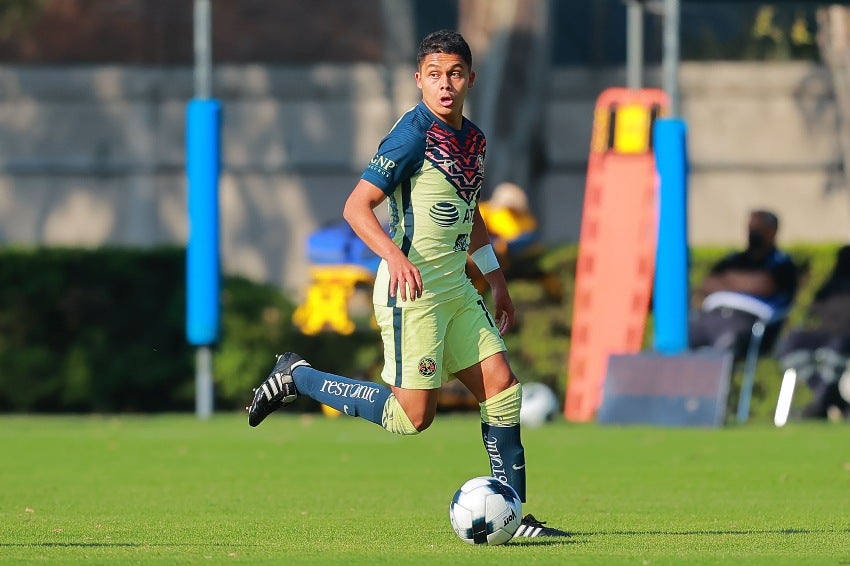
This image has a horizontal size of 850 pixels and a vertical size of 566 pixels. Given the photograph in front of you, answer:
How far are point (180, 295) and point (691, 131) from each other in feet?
32.7

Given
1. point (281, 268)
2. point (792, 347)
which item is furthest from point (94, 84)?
point (792, 347)

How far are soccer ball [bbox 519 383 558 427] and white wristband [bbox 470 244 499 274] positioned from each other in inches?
340

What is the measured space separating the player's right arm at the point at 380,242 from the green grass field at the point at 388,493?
116 cm

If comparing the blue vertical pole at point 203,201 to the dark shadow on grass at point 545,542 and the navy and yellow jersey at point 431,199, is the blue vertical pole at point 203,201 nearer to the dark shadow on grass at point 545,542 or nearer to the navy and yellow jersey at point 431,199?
the navy and yellow jersey at point 431,199

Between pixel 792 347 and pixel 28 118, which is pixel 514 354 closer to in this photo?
pixel 792 347

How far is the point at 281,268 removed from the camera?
93.7 ft

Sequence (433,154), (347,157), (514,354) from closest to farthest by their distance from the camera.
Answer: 1. (433,154)
2. (514,354)
3. (347,157)

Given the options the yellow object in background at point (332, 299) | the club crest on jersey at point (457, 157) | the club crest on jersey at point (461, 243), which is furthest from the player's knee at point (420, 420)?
the yellow object in background at point (332, 299)

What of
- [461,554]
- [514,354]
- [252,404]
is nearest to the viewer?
[461,554]

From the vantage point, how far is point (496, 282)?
374 inches

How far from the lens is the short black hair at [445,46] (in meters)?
8.88

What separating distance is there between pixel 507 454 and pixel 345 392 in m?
0.88

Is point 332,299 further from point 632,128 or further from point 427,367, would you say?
point 427,367

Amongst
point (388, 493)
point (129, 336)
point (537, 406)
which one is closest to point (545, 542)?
point (388, 493)
